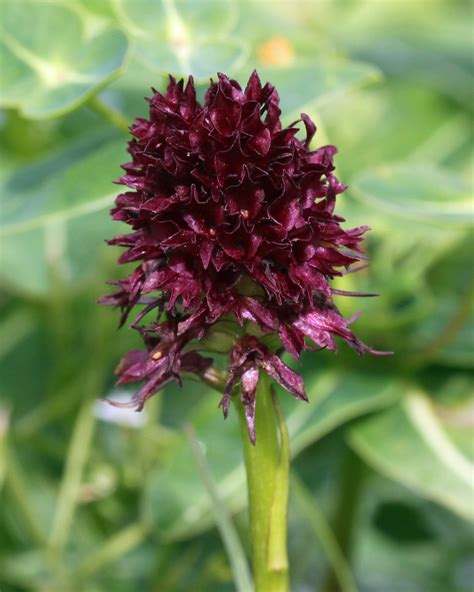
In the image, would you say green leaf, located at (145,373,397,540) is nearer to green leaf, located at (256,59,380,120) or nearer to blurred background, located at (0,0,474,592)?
blurred background, located at (0,0,474,592)

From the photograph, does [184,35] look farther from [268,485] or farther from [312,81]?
[268,485]

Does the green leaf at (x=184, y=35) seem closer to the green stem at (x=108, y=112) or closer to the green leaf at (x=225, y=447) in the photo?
the green stem at (x=108, y=112)

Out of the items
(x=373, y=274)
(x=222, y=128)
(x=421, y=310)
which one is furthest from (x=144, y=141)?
(x=373, y=274)

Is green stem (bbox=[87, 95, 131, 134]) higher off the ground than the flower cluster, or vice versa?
green stem (bbox=[87, 95, 131, 134])

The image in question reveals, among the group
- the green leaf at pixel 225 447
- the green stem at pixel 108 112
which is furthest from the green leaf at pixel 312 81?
the green leaf at pixel 225 447

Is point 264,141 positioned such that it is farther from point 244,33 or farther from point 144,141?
point 244,33

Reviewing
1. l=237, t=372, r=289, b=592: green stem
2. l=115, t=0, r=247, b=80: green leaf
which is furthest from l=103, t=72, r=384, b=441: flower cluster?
l=115, t=0, r=247, b=80: green leaf
